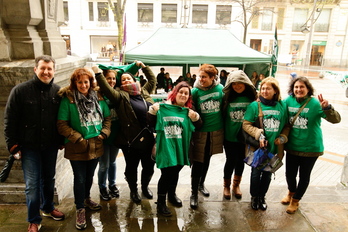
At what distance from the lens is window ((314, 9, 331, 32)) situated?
1251 inches

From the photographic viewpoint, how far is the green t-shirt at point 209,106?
3336 millimetres

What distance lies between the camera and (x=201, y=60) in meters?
8.73

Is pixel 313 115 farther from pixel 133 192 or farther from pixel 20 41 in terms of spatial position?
pixel 20 41

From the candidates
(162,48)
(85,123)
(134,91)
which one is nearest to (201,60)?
(162,48)

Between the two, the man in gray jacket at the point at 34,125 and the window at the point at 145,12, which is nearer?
the man in gray jacket at the point at 34,125

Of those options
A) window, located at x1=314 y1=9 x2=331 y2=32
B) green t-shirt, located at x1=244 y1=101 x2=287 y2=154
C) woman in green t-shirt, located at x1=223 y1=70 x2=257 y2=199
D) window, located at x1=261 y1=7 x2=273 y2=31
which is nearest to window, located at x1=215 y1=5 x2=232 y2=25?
window, located at x1=261 y1=7 x2=273 y2=31

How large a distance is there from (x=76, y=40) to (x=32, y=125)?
1209 inches

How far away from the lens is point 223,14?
1233 inches

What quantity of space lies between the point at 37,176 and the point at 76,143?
503 millimetres

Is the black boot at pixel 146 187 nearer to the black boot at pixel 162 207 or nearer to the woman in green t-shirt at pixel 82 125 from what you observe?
the black boot at pixel 162 207

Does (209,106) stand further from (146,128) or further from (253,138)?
(146,128)

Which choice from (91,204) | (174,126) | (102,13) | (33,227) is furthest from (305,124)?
(102,13)

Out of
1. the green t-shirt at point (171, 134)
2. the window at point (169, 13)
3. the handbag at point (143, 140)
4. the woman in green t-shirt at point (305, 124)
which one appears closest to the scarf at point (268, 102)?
the woman in green t-shirt at point (305, 124)

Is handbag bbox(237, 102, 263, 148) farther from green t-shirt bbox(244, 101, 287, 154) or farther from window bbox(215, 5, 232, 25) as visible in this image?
window bbox(215, 5, 232, 25)
